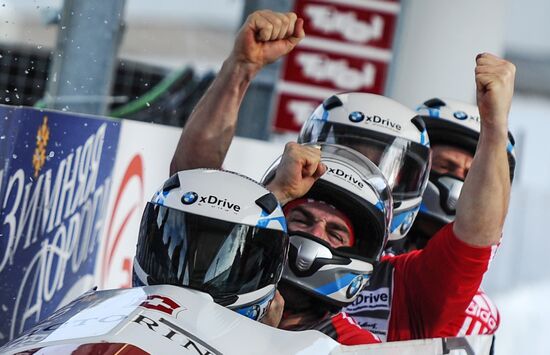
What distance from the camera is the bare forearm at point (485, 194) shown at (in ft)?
12.2

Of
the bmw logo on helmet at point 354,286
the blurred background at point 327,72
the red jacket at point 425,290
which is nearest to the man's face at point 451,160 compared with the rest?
the red jacket at point 425,290

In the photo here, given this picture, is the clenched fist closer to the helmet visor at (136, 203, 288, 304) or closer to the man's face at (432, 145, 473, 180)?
the helmet visor at (136, 203, 288, 304)

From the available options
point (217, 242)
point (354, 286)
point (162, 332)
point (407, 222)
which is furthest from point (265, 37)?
point (162, 332)

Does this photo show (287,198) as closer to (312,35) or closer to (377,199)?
(377,199)

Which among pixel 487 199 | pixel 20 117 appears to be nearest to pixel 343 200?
pixel 487 199

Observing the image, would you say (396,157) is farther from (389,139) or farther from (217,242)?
(217,242)

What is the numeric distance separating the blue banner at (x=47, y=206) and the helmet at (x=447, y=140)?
1257 mm

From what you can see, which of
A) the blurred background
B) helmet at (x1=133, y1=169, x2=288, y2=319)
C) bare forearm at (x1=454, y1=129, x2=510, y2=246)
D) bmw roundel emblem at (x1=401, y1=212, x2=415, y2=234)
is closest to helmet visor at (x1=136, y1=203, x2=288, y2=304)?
helmet at (x1=133, y1=169, x2=288, y2=319)

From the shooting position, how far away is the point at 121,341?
2598mm

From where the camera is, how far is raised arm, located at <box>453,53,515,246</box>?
364 cm

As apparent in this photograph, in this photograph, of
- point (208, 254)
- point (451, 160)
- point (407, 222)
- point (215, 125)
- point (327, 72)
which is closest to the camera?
point (208, 254)

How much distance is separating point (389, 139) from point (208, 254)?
158 centimetres

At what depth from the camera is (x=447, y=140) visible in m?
4.94

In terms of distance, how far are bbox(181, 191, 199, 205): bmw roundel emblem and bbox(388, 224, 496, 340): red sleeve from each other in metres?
0.97
